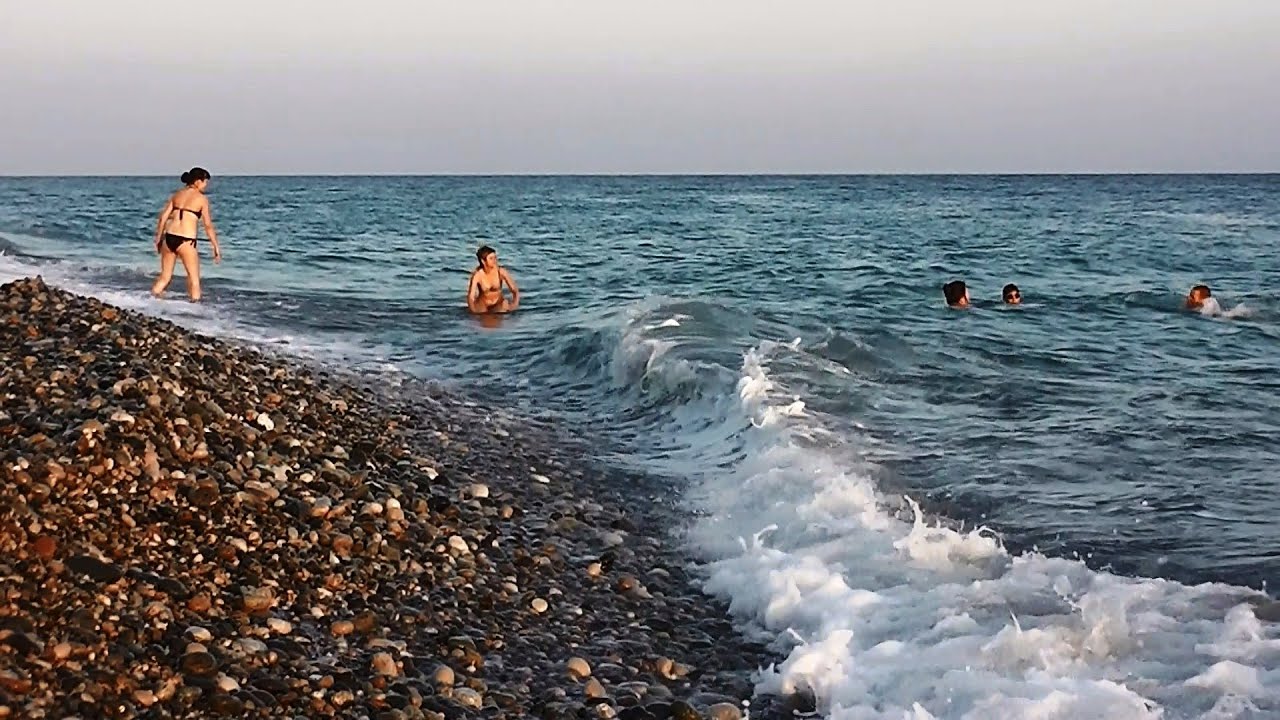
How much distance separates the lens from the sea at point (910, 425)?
5707 millimetres

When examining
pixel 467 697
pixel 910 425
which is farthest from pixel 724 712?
pixel 910 425

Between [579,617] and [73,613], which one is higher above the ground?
[73,613]

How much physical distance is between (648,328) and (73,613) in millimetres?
11605

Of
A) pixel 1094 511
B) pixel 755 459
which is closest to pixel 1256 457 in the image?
pixel 1094 511

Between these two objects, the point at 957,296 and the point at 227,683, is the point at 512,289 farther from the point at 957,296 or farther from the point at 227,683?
the point at 227,683

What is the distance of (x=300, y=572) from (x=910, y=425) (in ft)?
21.9

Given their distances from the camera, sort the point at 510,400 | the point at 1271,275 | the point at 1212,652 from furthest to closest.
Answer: the point at 1271,275 → the point at 510,400 → the point at 1212,652

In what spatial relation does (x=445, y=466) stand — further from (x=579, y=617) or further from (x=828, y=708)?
(x=828, y=708)

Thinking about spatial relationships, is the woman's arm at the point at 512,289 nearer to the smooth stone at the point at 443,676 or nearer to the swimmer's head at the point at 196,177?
the swimmer's head at the point at 196,177

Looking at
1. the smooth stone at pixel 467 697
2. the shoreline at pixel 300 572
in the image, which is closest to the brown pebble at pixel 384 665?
the shoreline at pixel 300 572

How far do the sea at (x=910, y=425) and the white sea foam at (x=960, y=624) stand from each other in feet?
0.06

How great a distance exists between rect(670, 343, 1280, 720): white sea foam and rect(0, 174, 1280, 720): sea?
0.06 ft

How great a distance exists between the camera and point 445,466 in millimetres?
8891

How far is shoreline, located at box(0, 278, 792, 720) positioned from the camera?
482 cm
